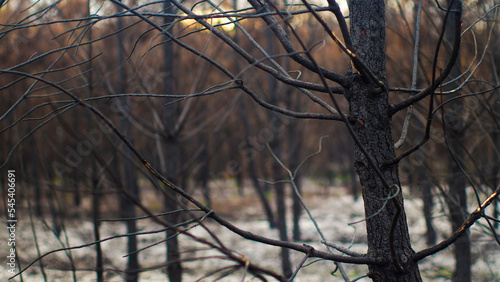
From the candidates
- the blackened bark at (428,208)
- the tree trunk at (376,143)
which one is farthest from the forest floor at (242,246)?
the tree trunk at (376,143)

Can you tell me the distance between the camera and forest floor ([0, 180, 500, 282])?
542 cm

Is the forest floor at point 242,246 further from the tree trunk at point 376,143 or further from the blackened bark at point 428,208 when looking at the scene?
the tree trunk at point 376,143

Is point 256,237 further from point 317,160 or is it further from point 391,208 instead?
point 317,160

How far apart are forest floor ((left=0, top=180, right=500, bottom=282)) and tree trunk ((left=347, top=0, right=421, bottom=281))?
2.44ft

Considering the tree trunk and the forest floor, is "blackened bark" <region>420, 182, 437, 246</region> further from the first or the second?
the tree trunk

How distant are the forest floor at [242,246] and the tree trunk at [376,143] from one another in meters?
0.74

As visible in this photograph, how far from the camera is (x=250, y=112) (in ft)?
59.2

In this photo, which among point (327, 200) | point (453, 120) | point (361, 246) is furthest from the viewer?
Answer: point (327, 200)

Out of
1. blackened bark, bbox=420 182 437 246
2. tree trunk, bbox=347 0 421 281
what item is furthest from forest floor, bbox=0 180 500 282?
tree trunk, bbox=347 0 421 281

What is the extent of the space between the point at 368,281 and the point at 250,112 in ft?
38.2

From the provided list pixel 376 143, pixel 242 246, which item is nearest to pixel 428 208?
pixel 376 143

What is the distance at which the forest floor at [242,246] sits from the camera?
17.8ft

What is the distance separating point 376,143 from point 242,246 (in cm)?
924

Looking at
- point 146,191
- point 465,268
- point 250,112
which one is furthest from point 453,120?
point 146,191
